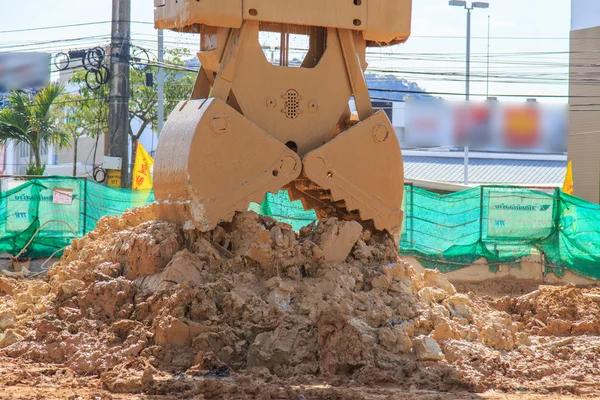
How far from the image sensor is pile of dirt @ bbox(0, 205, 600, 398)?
719cm

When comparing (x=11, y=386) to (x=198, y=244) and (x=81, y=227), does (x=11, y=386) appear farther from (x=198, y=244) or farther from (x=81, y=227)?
(x=81, y=227)

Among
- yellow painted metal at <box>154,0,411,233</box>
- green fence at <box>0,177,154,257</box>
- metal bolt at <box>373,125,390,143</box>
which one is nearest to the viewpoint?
yellow painted metal at <box>154,0,411,233</box>

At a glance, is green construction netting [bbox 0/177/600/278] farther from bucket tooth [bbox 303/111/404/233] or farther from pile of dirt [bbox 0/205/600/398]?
pile of dirt [bbox 0/205/600/398]

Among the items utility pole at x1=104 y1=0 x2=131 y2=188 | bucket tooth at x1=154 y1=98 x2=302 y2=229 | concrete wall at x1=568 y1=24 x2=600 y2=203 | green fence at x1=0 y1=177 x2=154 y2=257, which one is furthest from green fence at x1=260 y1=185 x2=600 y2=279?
concrete wall at x1=568 y1=24 x2=600 y2=203

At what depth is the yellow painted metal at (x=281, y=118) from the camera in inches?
327

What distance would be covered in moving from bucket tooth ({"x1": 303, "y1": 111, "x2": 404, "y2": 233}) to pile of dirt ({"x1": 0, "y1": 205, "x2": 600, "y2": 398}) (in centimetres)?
29

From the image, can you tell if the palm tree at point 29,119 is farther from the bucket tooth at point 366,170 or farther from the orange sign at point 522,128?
the bucket tooth at point 366,170

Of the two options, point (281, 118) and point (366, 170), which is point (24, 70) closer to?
point (281, 118)

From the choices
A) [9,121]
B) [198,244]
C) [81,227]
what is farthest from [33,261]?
[9,121]

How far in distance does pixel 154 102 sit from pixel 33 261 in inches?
874

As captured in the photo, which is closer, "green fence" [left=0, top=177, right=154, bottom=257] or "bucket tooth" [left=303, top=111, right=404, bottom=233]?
"bucket tooth" [left=303, top=111, right=404, bottom=233]

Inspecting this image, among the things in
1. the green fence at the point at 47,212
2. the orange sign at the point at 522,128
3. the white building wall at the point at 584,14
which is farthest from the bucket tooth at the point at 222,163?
the white building wall at the point at 584,14

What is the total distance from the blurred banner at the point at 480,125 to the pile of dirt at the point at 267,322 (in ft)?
37.3

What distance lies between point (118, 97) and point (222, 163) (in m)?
12.4
